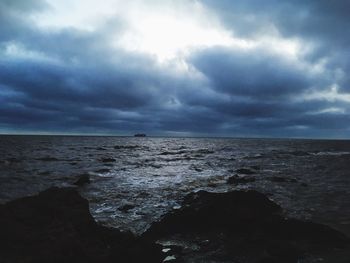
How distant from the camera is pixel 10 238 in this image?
7426 millimetres

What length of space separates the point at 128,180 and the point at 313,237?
66.3 feet

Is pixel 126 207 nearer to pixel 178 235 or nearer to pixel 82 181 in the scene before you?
pixel 178 235

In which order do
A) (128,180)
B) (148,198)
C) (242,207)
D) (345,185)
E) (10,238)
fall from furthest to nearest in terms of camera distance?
(128,180) → (345,185) → (148,198) → (242,207) → (10,238)

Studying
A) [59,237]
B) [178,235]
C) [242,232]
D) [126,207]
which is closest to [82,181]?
[126,207]

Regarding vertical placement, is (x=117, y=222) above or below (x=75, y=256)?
below

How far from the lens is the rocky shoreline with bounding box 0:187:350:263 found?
7.54 metres

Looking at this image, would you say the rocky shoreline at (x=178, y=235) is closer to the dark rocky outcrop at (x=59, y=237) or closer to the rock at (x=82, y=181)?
the dark rocky outcrop at (x=59, y=237)

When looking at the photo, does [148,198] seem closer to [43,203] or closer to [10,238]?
[43,203]

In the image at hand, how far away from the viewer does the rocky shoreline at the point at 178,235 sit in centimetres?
754

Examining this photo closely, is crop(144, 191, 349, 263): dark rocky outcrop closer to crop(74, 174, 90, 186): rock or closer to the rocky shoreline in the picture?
the rocky shoreline

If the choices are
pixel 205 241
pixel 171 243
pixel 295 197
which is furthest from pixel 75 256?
pixel 295 197

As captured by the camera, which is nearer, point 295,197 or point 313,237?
point 313,237

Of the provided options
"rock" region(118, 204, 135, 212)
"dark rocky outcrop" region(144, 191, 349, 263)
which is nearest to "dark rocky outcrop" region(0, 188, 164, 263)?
"dark rocky outcrop" region(144, 191, 349, 263)

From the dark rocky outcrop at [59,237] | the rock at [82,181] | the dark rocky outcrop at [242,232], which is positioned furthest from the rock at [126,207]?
the rock at [82,181]
